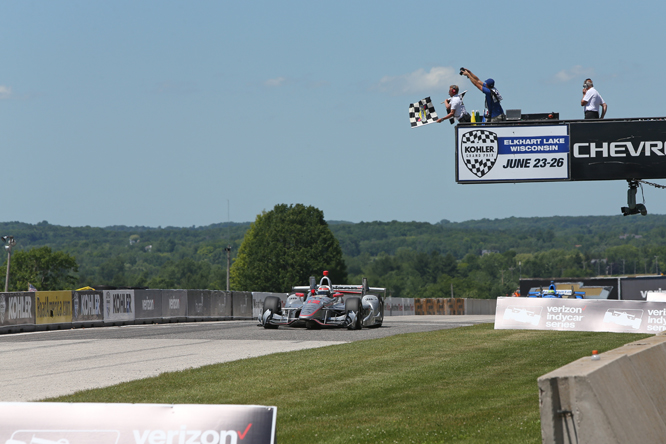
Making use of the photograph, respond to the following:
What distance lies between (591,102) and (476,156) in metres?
2.38

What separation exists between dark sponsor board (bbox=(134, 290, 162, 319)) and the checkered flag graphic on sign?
69.2 feet

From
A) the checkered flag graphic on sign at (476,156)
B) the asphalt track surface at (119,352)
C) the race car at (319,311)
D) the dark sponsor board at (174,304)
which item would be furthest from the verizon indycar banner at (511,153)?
the dark sponsor board at (174,304)

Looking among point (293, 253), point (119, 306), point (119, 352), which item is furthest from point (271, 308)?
point (293, 253)

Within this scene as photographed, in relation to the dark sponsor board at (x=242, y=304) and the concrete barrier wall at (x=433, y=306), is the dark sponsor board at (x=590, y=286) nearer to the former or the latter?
the concrete barrier wall at (x=433, y=306)

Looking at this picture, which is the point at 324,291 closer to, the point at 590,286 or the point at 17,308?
the point at 17,308

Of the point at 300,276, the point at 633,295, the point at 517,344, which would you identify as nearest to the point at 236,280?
the point at 300,276

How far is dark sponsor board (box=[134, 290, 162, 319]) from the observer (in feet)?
110

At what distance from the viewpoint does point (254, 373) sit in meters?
13.5

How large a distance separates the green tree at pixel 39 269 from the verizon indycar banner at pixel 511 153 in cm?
9315

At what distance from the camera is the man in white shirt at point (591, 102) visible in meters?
15.4

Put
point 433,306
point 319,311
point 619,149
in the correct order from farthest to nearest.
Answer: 1. point 433,306
2. point 319,311
3. point 619,149

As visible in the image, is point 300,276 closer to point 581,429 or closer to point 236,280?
point 236,280

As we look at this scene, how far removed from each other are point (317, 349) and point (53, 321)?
13827mm

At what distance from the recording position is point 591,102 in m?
15.5
